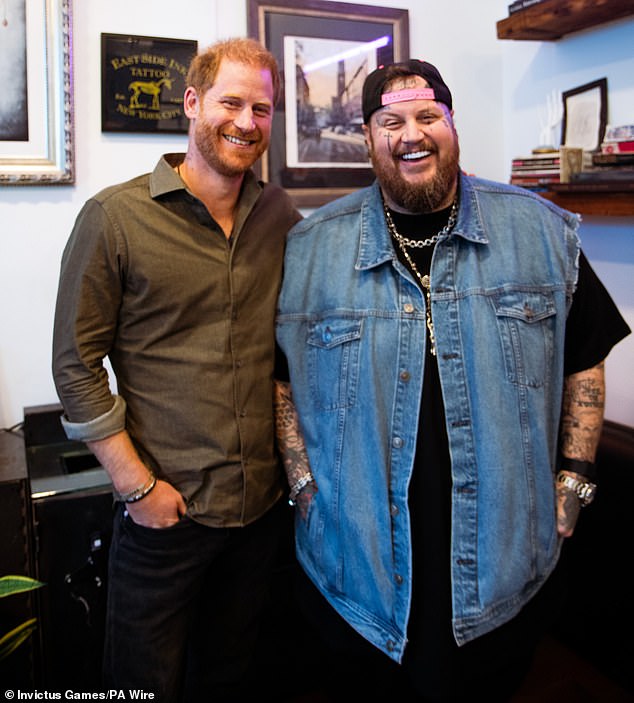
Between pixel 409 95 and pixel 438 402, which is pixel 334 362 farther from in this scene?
pixel 409 95

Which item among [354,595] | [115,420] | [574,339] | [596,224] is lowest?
[354,595]

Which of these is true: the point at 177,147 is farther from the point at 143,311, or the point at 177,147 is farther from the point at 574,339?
the point at 574,339

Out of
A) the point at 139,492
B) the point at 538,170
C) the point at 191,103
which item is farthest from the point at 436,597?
the point at 538,170

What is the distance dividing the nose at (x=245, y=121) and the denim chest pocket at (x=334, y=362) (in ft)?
1.39

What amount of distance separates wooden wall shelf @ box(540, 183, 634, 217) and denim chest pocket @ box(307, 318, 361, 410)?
3.37 ft

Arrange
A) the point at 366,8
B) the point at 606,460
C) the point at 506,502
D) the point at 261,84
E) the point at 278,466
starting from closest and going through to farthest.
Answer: the point at 506,502 < the point at 261,84 < the point at 278,466 < the point at 606,460 < the point at 366,8

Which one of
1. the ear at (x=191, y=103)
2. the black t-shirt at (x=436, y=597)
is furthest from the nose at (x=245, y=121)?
the black t-shirt at (x=436, y=597)

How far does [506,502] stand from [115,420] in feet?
2.56

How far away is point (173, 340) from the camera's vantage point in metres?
1.43

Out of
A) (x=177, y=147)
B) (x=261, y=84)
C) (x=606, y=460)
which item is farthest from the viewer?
(x=177, y=147)

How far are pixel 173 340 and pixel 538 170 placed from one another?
4.57 feet

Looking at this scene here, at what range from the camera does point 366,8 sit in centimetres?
244

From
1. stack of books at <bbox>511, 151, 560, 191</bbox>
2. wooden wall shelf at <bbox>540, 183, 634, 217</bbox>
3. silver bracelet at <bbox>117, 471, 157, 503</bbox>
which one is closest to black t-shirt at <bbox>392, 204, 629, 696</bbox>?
silver bracelet at <bbox>117, 471, 157, 503</bbox>

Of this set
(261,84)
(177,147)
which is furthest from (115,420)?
(177,147)
